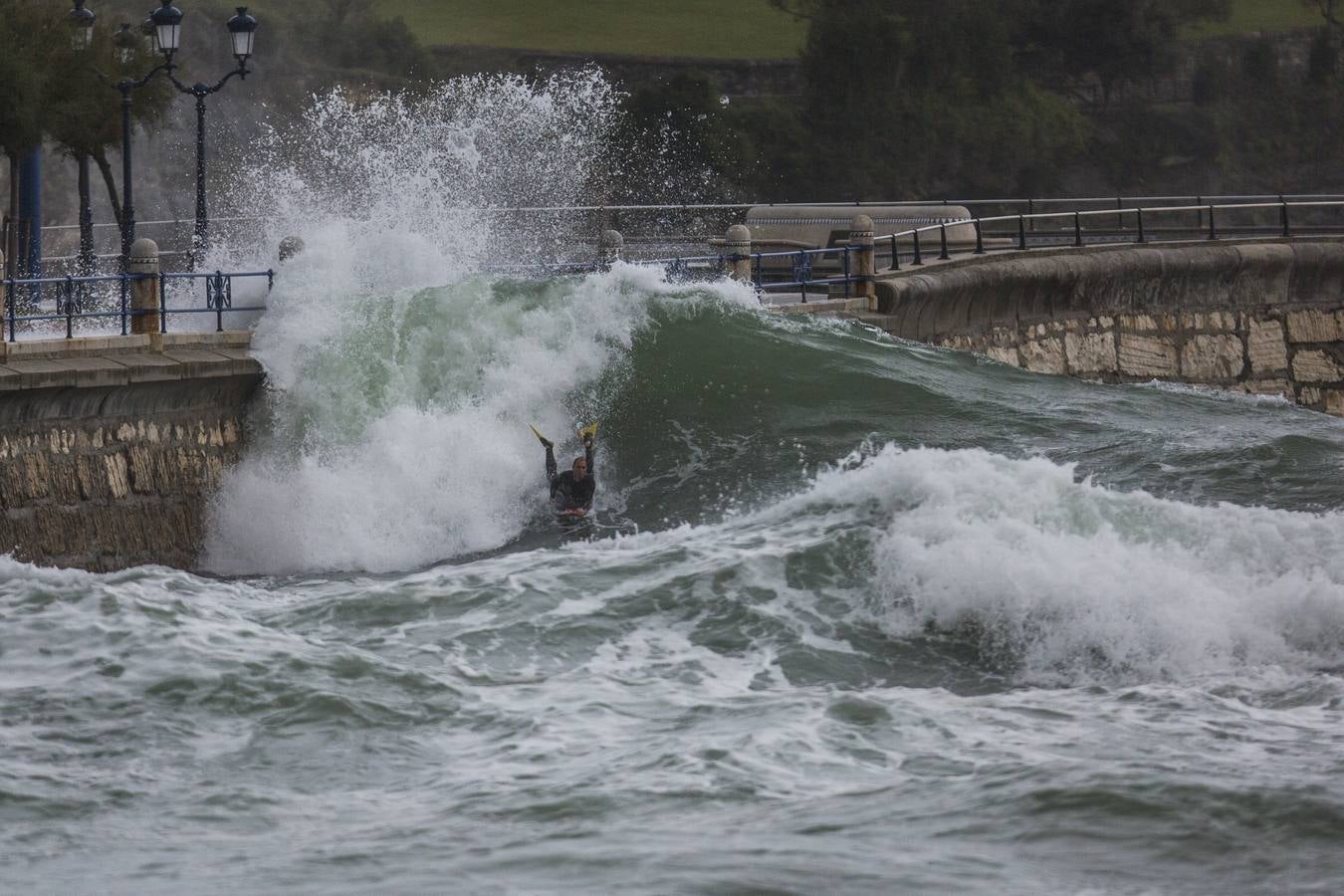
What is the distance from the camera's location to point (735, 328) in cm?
1781

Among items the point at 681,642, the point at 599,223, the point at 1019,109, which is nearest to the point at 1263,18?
the point at 1019,109

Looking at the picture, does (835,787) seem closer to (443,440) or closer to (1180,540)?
(1180,540)

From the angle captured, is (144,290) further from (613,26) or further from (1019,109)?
(613,26)

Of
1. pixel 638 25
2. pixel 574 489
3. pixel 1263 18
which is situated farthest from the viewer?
pixel 638 25

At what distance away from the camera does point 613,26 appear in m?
66.5

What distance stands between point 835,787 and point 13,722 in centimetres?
389

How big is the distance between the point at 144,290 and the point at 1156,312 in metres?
15.6

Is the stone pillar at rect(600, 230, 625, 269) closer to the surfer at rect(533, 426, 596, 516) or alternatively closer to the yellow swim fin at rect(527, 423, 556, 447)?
the yellow swim fin at rect(527, 423, 556, 447)

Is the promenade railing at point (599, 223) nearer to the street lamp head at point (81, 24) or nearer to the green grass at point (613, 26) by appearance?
the street lamp head at point (81, 24)

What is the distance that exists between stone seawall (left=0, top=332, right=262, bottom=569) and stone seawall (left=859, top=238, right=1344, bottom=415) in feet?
26.5

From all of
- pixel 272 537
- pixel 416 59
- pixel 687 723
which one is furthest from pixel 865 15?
pixel 687 723

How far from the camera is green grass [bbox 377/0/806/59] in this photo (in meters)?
63.9

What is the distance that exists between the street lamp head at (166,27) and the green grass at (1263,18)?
1993 inches

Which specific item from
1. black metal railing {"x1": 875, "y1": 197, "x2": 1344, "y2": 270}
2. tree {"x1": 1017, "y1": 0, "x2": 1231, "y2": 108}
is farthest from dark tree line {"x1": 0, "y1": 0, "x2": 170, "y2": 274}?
tree {"x1": 1017, "y1": 0, "x2": 1231, "y2": 108}
